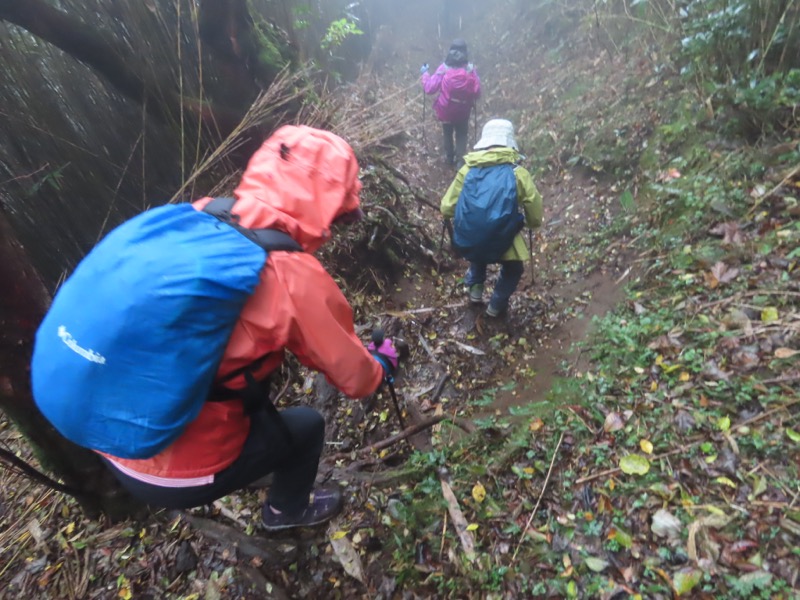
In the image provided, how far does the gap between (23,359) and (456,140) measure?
27.0 feet

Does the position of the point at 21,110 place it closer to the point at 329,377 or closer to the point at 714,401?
the point at 329,377

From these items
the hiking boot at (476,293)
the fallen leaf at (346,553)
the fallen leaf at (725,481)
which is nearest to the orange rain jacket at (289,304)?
the fallen leaf at (346,553)

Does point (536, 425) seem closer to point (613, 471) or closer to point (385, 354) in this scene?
point (613, 471)

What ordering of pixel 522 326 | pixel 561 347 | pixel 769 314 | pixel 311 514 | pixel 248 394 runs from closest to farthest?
pixel 248 394 < pixel 311 514 < pixel 769 314 < pixel 561 347 < pixel 522 326

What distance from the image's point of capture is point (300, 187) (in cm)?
210

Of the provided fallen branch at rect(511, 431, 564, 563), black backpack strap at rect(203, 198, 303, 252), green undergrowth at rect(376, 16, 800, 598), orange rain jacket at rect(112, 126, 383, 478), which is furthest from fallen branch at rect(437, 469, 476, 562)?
black backpack strap at rect(203, 198, 303, 252)

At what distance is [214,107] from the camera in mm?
5211

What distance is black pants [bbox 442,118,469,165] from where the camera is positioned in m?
8.94

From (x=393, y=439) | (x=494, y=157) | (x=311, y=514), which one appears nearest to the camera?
(x=311, y=514)

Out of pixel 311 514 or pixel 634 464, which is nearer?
pixel 634 464

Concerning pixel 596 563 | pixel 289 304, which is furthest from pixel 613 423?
pixel 289 304

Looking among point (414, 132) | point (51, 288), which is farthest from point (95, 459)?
point (414, 132)

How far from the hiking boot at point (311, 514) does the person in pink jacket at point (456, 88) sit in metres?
7.55

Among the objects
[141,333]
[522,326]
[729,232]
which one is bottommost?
[522,326]
